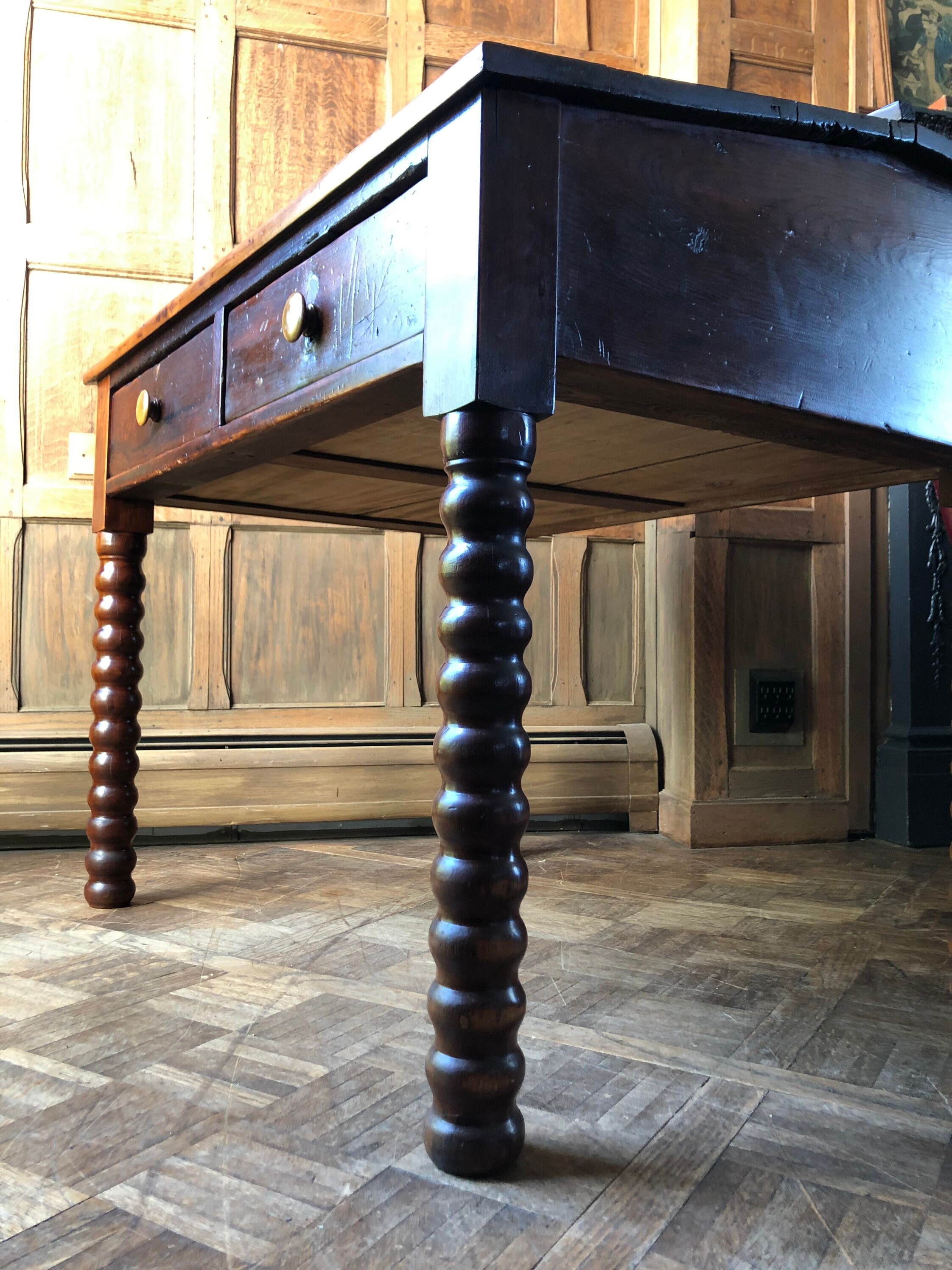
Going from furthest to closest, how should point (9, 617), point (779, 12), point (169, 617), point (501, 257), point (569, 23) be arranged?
point (569, 23)
point (779, 12)
point (169, 617)
point (9, 617)
point (501, 257)

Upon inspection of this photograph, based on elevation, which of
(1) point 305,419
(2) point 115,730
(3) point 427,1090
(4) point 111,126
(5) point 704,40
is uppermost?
(5) point 704,40

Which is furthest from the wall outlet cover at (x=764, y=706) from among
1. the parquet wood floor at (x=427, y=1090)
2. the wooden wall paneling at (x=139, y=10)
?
the wooden wall paneling at (x=139, y=10)

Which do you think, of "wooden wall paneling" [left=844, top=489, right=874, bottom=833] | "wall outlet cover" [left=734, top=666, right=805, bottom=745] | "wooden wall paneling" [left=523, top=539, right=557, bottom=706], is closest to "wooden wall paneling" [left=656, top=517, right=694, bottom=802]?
"wall outlet cover" [left=734, top=666, right=805, bottom=745]

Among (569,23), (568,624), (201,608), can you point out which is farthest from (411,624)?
(569,23)

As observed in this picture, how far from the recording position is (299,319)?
1099mm

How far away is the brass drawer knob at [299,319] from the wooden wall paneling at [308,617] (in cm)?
154

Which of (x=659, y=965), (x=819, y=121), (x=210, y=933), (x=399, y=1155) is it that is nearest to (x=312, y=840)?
(x=210, y=933)

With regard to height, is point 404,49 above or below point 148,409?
above

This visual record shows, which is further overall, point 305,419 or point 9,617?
point 9,617

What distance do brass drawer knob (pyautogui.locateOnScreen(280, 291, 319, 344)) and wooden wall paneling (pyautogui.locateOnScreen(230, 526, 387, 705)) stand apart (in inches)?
60.7

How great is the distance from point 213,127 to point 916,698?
2.37m

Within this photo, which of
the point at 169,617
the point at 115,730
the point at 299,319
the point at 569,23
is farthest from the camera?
the point at 569,23

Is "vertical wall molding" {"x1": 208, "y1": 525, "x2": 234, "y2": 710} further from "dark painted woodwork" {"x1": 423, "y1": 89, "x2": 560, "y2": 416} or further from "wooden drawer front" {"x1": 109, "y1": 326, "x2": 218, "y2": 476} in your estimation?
"dark painted woodwork" {"x1": 423, "y1": 89, "x2": 560, "y2": 416}

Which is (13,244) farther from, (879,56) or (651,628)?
(879,56)
